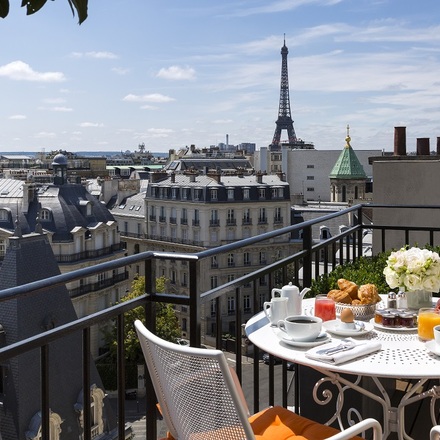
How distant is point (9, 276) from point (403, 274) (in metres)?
21.5

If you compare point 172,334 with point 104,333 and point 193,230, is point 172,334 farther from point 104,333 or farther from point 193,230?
point 193,230

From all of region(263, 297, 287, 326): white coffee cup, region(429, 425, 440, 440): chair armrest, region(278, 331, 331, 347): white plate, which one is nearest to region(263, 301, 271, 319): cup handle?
region(263, 297, 287, 326): white coffee cup

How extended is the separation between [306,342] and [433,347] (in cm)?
52

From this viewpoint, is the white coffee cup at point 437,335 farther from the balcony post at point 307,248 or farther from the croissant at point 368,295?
the balcony post at point 307,248

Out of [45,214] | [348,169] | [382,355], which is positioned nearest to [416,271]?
[382,355]

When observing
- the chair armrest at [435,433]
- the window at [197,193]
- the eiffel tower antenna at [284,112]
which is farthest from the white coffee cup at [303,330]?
the eiffel tower antenna at [284,112]

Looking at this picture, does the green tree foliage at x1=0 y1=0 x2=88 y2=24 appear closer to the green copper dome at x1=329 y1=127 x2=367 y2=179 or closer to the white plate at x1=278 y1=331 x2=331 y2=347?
the white plate at x1=278 y1=331 x2=331 y2=347

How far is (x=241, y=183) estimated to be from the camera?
152 feet

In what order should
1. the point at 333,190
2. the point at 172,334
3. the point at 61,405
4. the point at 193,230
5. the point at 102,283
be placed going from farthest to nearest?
the point at 333,190 → the point at 193,230 → the point at 102,283 → the point at 172,334 → the point at 61,405

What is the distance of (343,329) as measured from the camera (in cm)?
303

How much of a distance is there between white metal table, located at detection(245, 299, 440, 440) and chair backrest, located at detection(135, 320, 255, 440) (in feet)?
2.26

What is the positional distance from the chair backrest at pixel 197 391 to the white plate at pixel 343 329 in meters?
1.03

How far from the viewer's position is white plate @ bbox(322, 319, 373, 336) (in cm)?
300

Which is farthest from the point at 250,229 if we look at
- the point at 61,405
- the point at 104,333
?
the point at 61,405
